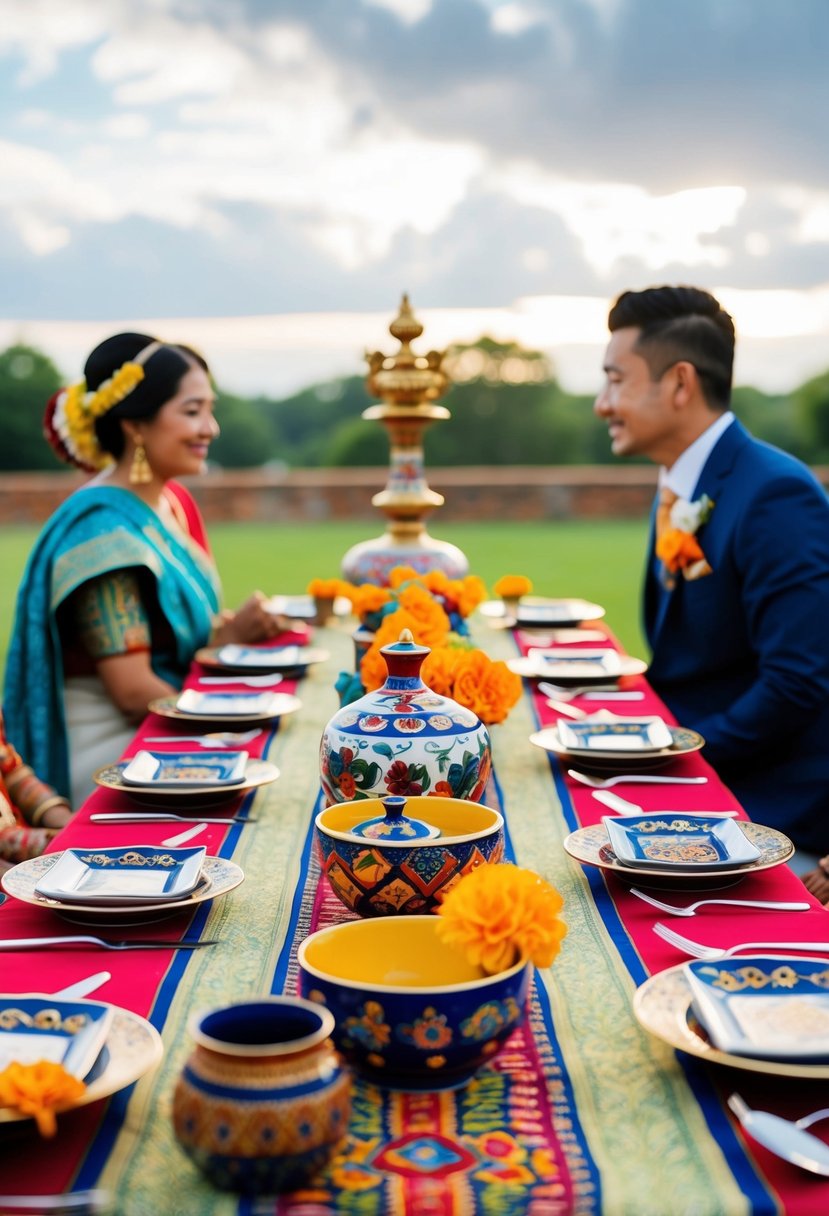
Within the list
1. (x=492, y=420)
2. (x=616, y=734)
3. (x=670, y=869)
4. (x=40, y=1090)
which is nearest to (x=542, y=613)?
(x=616, y=734)

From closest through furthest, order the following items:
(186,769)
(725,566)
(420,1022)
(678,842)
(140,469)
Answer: (420,1022), (678,842), (186,769), (725,566), (140,469)

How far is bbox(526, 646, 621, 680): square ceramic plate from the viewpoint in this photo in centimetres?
264

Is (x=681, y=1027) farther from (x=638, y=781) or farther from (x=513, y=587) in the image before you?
(x=513, y=587)

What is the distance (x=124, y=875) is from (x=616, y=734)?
0.93 metres

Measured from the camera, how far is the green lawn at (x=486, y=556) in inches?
379

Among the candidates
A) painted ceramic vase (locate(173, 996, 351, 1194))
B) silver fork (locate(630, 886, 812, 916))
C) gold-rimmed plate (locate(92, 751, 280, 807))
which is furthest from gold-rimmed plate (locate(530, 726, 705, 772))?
painted ceramic vase (locate(173, 996, 351, 1194))

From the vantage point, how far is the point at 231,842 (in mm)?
1667

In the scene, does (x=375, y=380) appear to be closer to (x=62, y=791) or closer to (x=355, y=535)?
(x=62, y=791)

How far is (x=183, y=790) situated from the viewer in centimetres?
177

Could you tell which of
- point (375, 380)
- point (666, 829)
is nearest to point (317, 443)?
point (375, 380)

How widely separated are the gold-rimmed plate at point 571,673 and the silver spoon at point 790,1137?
1.69 m

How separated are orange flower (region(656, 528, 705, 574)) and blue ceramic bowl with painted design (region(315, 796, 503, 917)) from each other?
5.48 feet

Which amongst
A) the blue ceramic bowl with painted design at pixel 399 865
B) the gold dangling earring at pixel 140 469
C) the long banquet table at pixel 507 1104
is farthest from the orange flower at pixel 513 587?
the blue ceramic bowl with painted design at pixel 399 865

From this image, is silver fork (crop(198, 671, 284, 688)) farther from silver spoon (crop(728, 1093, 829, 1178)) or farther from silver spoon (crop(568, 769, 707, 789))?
silver spoon (crop(728, 1093, 829, 1178))
